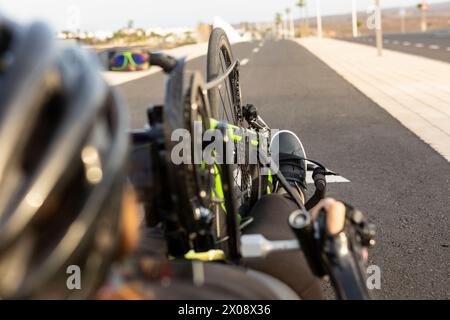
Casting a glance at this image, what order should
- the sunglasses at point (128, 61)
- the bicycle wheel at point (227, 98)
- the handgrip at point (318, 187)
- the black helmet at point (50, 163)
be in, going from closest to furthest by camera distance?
1. the black helmet at point (50, 163)
2. the sunglasses at point (128, 61)
3. the bicycle wheel at point (227, 98)
4. the handgrip at point (318, 187)

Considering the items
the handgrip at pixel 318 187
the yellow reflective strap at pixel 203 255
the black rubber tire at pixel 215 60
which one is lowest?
the handgrip at pixel 318 187

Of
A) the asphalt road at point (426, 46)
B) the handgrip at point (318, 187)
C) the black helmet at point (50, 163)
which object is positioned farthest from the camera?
the asphalt road at point (426, 46)

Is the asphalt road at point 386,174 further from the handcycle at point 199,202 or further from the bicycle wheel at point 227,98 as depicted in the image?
the handcycle at point 199,202

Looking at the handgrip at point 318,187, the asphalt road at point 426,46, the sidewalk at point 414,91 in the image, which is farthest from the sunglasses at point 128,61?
the asphalt road at point 426,46

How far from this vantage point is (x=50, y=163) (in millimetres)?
863

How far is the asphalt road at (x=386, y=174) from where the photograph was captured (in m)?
3.95

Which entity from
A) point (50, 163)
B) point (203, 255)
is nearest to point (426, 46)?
point (203, 255)

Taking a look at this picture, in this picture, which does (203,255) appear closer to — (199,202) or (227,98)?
(199,202)

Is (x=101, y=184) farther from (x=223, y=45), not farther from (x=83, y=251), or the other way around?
(x=223, y=45)

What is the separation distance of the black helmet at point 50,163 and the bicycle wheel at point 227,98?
4.92ft

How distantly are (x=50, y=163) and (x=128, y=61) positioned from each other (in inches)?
32.4

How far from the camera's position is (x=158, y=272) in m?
1.48

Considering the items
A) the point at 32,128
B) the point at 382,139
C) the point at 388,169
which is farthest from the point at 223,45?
the point at 382,139
